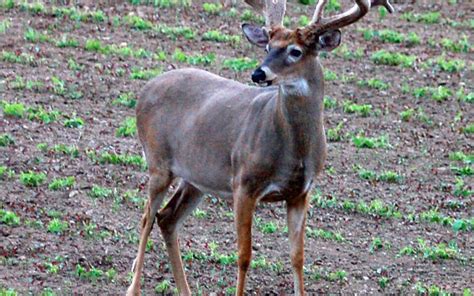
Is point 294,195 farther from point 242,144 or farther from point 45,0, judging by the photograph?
point 45,0

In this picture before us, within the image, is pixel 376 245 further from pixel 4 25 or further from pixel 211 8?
pixel 211 8

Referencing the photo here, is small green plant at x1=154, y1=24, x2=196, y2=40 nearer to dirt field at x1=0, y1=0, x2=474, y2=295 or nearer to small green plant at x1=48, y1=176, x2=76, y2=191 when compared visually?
dirt field at x1=0, y1=0, x2=474, y2=295

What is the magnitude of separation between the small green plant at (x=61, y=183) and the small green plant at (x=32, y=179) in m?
0.11

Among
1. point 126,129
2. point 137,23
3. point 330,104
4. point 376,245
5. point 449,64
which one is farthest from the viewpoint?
point 137,23

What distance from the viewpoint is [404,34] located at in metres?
17.3

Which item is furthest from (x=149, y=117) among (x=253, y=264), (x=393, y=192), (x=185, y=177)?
(x=393, y=192)

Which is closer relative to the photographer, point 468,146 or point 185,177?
point 185,177

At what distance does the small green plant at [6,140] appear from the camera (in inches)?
500

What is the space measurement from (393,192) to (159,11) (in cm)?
624

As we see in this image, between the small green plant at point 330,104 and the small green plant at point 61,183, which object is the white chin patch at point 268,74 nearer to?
the small green plant at point 61,183

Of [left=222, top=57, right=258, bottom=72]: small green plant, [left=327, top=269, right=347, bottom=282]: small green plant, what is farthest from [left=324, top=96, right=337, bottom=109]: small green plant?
[left=327, top=269, right=347, bottom=282]: small green plant

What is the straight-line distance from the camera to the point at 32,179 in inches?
464

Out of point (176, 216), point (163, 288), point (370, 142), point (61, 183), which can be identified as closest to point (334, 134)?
point (370, 142)

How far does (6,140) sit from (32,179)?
113cm
